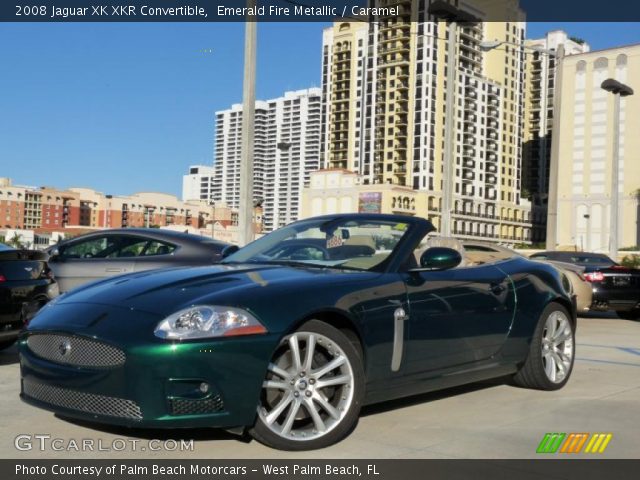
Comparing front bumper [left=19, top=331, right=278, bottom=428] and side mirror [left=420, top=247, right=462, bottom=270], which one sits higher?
side mirror [left=420, top=247, right=462, bottom=270]

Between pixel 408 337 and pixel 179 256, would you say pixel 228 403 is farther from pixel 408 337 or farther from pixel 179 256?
pixel 179 256

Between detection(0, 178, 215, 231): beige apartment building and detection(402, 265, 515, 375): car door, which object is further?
detection(0, 178, 215, 231): beige apartment building

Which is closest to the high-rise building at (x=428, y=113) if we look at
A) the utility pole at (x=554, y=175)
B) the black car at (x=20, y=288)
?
the utility pole at (x=554, y=175)

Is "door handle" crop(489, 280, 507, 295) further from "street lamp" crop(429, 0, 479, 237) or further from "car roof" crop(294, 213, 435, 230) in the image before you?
"street lamp" crop(429, 0, 479, 237)

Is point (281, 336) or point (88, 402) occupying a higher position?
point (281, 336)

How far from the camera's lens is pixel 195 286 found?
4227 mm

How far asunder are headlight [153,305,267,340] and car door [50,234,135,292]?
542 centimetres

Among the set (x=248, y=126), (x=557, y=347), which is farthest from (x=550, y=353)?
(x=248, y=126)

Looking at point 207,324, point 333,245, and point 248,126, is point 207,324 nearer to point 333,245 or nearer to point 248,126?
point 333,245

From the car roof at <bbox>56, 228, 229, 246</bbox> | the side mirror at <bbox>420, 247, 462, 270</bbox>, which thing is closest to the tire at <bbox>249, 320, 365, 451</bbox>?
the side mirror at <bbox>420, 247, 462, 270</bbox>

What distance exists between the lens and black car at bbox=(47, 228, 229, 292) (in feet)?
30.1

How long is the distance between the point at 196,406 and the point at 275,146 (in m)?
184

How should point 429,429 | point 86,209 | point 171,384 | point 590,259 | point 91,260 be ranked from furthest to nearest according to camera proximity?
point 86,209, point 590,259, point 91,260, point 429,429, point 171,384
